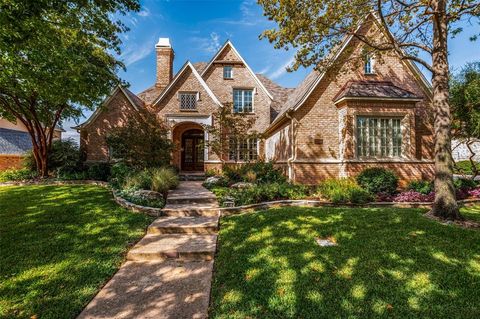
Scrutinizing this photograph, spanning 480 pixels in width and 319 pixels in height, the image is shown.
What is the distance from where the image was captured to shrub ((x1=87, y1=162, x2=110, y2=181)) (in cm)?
1416

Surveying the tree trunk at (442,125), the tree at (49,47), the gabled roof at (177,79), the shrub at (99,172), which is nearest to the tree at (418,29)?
the tree trunk at (442,125)

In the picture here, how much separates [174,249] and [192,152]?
43.8 ft

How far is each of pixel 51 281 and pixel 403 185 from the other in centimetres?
1264

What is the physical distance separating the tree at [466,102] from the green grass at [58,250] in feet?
43.7

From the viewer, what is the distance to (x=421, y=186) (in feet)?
32.2

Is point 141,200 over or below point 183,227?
over

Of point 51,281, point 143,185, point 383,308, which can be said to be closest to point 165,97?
point 143,185

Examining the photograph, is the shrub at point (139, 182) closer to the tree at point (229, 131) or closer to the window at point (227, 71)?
the tree at point (229, 131)

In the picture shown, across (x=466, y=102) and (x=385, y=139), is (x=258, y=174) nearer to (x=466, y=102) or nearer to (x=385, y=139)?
(x=385, y=139)

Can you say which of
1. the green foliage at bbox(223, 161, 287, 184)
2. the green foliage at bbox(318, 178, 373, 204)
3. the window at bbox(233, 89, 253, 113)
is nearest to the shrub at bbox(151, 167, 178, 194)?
the green foliage at bbox(223, 161, 287, 184)

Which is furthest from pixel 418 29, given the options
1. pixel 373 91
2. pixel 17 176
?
pixel 17 176

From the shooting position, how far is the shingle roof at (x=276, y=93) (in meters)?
19.2

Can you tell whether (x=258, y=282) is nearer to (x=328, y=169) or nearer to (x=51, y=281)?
(x=51, y=281)

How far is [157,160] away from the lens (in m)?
12.2
